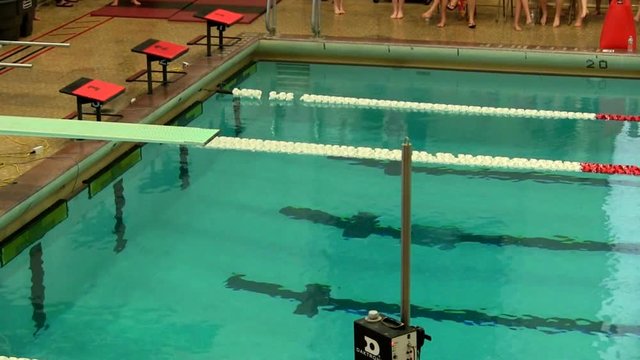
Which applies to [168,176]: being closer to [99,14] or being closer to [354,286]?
[354,286]

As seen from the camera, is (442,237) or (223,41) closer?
(442,237)

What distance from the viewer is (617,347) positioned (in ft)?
17.4

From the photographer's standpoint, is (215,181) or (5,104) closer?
(215,181)

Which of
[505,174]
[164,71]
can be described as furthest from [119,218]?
[505,174]

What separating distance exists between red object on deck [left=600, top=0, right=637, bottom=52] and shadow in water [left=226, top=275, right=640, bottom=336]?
4.78 meters

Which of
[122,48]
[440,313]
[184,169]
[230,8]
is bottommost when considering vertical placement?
→ [440,313]

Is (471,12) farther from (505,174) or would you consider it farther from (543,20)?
(505,174)

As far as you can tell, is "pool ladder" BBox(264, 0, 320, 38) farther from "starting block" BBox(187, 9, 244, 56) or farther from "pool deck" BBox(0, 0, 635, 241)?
"starting block" BBox(187, 9, 244, 56)

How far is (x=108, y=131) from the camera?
549cm

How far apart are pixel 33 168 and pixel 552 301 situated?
3332mm

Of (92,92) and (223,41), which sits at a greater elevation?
(92,92)

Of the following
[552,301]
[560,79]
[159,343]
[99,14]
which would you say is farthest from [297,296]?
[99,14]

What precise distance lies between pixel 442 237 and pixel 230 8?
5.86 m

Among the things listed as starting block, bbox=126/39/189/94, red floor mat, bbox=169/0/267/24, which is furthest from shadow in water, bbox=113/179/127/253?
red floor mat, bbox=169/0/267/24
